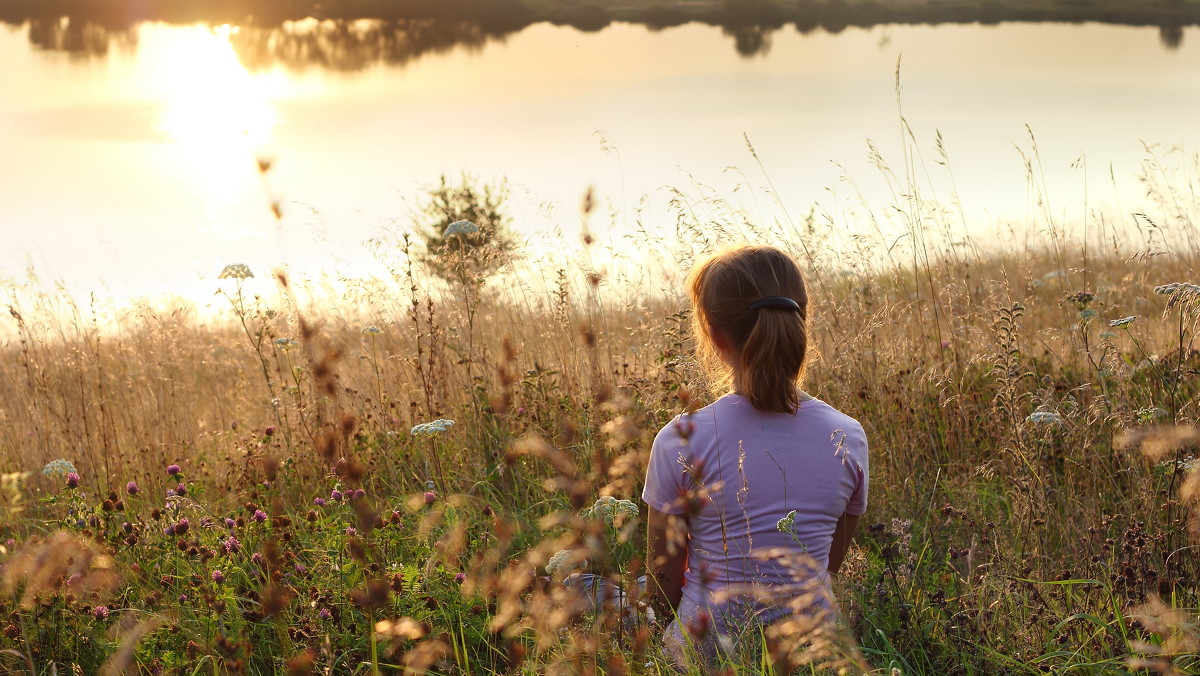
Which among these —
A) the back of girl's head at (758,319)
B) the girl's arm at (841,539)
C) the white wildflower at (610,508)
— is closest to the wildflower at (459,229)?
the back of girl's head at (758,319)

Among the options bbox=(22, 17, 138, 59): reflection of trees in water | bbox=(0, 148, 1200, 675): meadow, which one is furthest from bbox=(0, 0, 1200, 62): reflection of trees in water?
bbox=(0, 148, 1200, 675): meadow

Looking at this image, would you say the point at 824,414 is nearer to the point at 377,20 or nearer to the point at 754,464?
the point at 754,464

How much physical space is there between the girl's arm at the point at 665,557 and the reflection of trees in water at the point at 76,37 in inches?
1182

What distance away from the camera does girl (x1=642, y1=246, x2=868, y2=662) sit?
210 cm

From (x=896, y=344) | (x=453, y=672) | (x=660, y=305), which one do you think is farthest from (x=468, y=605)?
(x=660, y=305)

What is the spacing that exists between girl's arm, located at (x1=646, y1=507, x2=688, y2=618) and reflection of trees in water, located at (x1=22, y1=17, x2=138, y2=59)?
30.0 metres

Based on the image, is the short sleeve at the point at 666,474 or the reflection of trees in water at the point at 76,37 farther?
the reflection of trees in water at the point at 76,37

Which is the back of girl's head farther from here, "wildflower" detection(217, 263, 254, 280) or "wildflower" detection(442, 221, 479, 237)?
"wildflower" detection(217, 263, 254, 280)

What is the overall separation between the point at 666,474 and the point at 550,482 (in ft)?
0.99

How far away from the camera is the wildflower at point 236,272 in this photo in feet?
13.1

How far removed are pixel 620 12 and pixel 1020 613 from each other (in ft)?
83.8

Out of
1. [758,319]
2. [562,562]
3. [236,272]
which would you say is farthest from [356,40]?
[562,562]

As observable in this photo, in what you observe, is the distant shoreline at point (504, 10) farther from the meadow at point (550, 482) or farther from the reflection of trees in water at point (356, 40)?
the meadow at point (550, 482)

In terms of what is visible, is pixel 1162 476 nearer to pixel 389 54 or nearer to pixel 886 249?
pixel 886 249
